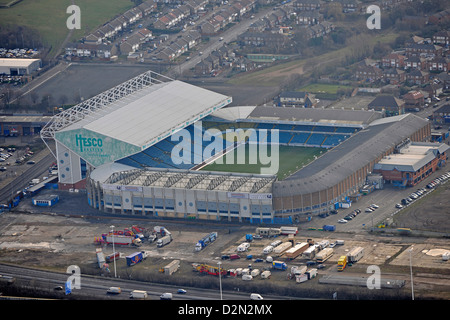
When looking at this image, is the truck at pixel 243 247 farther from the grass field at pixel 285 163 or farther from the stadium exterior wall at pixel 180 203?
the grass field at pixel 285 163

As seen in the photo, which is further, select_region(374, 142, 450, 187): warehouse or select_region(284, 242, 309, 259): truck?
select_region(374, 142, 450, 187): warehouse

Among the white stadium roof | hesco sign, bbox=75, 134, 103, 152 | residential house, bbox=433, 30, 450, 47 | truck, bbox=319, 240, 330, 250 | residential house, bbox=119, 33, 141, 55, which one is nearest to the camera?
truck, bbox=319, 240, 330, 250

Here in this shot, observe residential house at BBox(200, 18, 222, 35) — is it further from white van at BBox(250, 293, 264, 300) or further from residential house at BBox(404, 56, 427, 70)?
white van at BBox(250, 293, 264, 300)

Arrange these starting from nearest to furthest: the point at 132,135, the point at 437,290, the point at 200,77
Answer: the point at 437,290
the point at 132,135
the point at 200,77

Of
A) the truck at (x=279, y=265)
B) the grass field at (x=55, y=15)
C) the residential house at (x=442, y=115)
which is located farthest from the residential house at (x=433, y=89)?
the grass field at (x=55, y=15)

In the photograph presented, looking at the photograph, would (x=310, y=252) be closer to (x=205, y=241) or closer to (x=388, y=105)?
(x=205, y=241)

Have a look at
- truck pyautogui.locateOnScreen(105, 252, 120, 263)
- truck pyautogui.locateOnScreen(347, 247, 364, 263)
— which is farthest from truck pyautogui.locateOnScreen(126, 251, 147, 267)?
truck pyautogui.locateOnScreen(347, 247, 364, 263)

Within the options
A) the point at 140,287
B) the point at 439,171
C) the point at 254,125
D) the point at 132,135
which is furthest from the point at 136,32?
the point at 140,287

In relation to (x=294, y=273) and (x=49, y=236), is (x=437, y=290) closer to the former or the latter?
(x=294, y=273)
